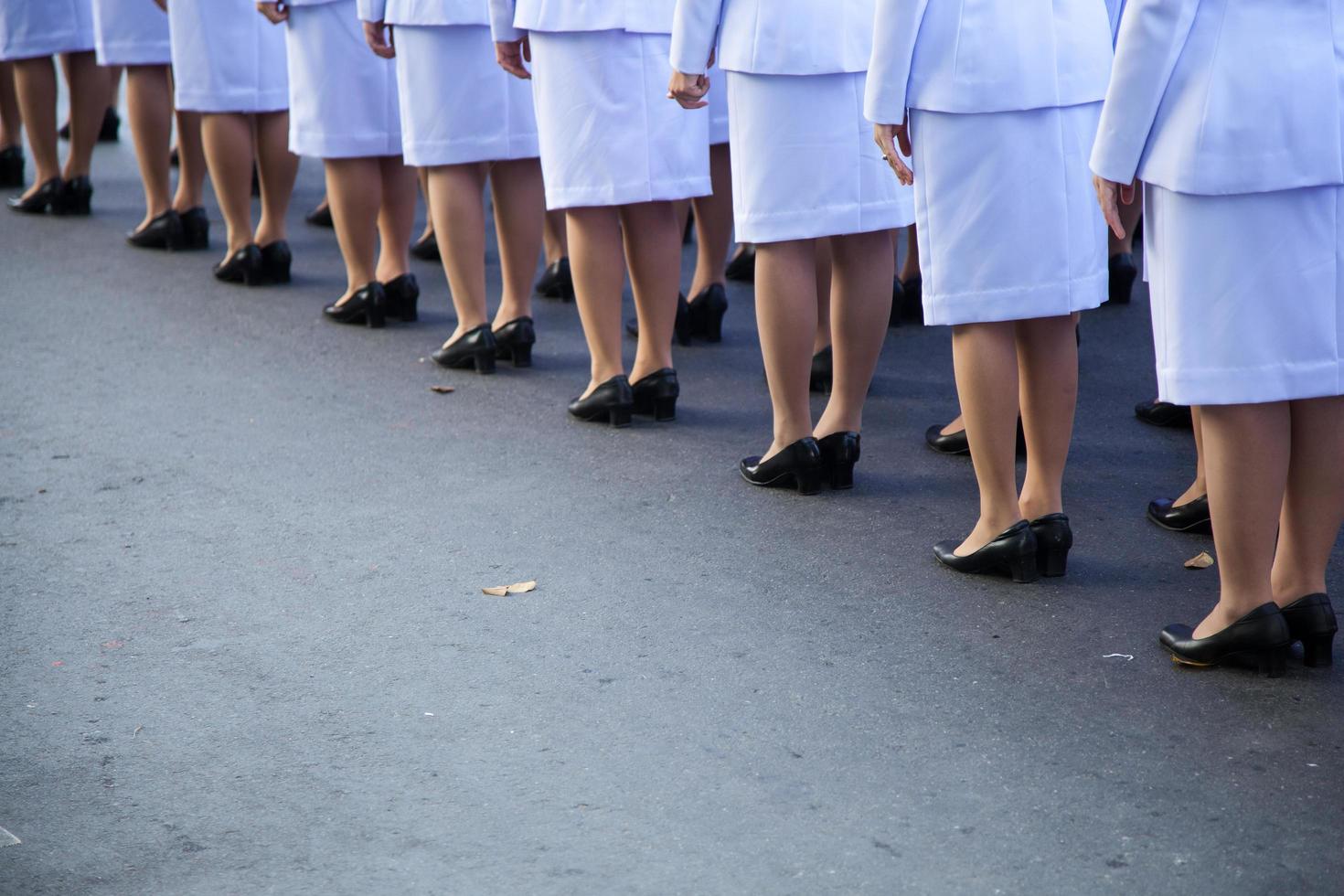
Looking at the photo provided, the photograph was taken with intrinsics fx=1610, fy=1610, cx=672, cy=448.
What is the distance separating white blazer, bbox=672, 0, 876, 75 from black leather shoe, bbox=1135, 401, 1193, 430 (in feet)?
4.82

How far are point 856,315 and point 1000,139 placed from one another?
3.16 ft

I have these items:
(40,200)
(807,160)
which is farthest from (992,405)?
(40,200)

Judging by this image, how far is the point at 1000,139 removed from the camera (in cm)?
324

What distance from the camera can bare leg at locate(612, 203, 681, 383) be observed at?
15.3 ft

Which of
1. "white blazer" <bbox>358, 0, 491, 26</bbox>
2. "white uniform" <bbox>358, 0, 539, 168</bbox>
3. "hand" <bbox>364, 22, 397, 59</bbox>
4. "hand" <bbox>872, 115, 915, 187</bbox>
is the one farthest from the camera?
"hand" <bbox>364, 22, 397, 59</bbox>

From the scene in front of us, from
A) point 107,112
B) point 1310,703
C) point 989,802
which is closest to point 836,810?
point 989,802

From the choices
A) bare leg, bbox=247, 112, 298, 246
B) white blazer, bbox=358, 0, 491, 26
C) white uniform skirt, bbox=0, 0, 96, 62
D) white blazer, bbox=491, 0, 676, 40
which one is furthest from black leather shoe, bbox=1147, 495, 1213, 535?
white uniform skirt, bbox=0, 0, 96, 62

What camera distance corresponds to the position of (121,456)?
14.7 feet

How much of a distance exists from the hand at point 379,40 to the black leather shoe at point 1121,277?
2.75 m

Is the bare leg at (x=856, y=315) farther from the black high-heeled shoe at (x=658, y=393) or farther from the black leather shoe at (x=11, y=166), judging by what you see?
the black leather shoe at (x=11, y=166)

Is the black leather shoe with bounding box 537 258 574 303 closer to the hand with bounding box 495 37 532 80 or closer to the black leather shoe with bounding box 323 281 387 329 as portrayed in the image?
the black leather shoe with bounding box 323 281 387 329

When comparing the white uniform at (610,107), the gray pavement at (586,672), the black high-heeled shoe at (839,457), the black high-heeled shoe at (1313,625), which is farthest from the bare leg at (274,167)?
the black high-heeled shoe at (1313,625)

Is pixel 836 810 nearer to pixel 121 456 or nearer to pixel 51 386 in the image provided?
pixel 121 456

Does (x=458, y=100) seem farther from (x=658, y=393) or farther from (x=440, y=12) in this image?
(x=658, y=393)
